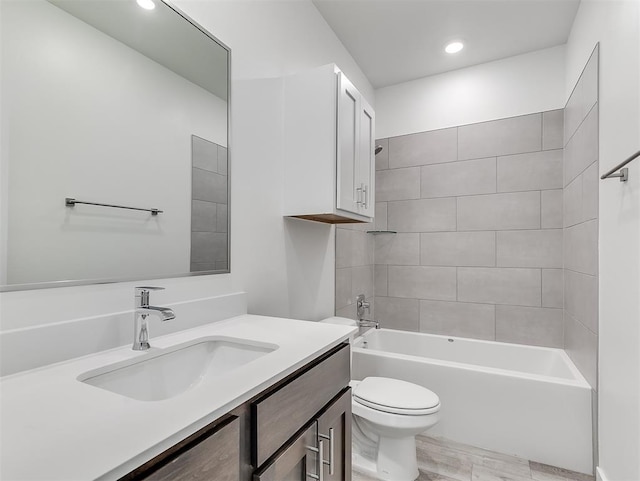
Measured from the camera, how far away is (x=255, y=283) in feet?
5.42

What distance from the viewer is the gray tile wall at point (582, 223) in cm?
185

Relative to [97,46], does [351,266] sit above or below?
below

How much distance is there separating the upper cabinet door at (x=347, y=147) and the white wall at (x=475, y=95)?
1.35 m

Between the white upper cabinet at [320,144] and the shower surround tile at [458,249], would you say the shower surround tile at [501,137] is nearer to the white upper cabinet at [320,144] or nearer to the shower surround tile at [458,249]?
the shower surround tile at [458,249]

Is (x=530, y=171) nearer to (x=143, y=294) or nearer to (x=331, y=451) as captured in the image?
(x=331, y=451)

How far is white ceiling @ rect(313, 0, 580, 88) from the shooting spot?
2.19m

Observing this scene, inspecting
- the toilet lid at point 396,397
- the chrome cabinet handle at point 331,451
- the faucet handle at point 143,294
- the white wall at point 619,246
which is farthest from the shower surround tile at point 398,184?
the faucet handle at point 143,294

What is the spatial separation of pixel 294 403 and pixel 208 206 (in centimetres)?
82

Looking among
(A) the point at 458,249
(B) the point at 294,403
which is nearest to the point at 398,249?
(A) the point at 458,249

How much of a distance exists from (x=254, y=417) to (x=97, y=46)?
3.60ft

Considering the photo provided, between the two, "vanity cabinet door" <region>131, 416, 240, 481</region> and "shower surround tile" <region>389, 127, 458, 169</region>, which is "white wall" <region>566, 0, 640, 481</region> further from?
"vanity cabinet door" <region>131, 416, 240, 481</region>

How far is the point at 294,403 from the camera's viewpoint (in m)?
0.92

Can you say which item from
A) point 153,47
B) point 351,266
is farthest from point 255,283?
point 351,266

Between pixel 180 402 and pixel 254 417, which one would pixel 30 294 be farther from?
pixel 254 417
